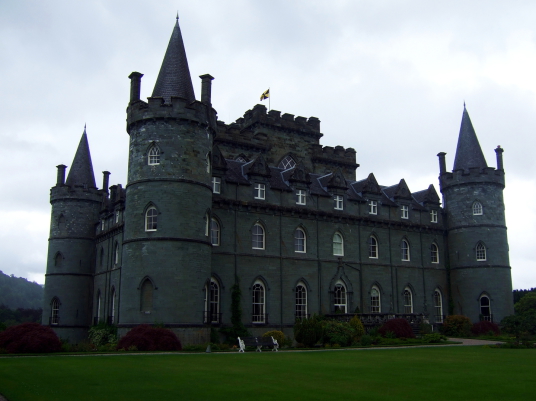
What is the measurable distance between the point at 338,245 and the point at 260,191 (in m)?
7.36

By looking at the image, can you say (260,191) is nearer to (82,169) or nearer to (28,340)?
(82,169)

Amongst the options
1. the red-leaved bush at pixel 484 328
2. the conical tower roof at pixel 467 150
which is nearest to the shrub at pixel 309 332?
the red-leaved bush at pixel 484 328

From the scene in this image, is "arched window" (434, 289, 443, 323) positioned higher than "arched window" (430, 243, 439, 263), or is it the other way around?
"arched window" (430, 243, 439, 263)

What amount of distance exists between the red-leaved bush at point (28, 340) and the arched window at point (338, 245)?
818 inches

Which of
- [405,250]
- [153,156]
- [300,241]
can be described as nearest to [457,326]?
[405,250]

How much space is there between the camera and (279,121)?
48.5 m

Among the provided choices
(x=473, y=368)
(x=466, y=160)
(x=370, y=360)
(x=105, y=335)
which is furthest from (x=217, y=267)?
(x=466, y=160)

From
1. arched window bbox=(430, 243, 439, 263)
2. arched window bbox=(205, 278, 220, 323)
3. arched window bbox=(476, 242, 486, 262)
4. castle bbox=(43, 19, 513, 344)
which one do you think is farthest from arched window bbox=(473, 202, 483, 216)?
arched window bbox=(205, 278, 220, 323)

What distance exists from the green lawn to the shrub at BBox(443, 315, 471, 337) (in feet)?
67.1

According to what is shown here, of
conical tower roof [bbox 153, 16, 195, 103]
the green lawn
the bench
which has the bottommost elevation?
the green lawn

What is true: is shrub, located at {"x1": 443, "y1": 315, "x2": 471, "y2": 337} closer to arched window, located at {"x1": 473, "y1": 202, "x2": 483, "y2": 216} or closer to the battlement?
arched window, located at {"x1": 473, "y1": 202, "x2": 483, "y2": 216}

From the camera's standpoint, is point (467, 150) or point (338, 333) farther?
point (467, 150)

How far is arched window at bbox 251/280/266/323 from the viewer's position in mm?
36750

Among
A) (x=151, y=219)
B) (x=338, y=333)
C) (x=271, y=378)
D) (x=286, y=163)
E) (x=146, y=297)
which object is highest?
(x=286, y=163)
